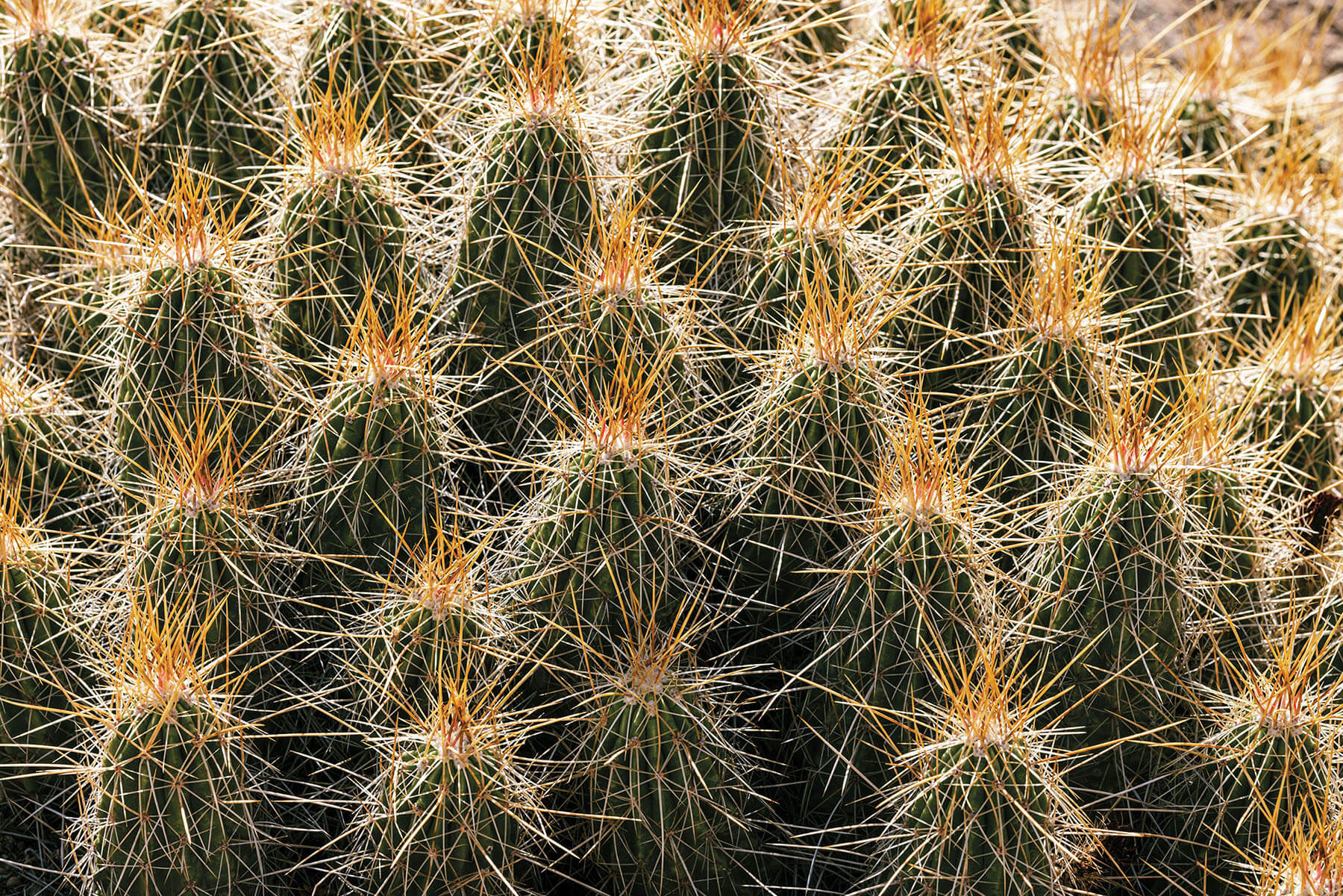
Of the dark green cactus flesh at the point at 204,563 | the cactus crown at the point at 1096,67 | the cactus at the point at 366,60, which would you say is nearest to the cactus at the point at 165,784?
the dark green cactus flesh at the point at 204,563

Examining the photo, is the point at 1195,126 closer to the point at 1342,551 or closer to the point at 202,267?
the point at 1342,551

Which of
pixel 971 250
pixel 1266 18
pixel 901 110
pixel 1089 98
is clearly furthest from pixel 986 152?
pixel 1266 18

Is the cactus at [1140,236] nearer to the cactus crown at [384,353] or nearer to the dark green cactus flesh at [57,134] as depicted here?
the cactus crown at [384,353]

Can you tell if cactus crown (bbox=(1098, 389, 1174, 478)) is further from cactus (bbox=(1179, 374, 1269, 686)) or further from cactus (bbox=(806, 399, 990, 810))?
cactus (bbox=(806, 399, 990, 810))

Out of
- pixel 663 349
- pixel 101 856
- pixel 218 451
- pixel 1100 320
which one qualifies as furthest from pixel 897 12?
pixel 101 856

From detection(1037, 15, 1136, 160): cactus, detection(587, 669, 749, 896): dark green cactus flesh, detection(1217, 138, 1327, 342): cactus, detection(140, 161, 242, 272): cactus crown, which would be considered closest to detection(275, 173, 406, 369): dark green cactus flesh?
detection(140, 161, 242, 272): cactus crown

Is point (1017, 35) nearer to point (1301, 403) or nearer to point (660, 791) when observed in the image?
point (1301, 403)
